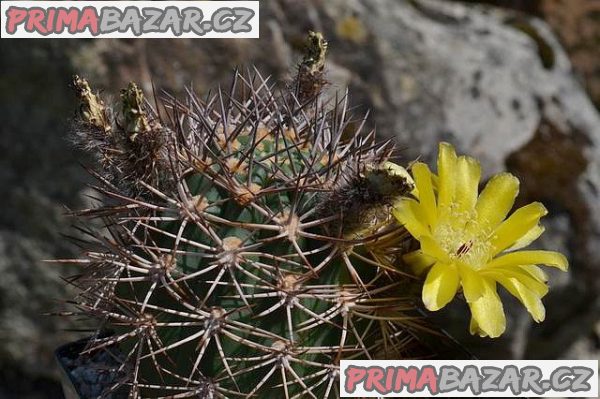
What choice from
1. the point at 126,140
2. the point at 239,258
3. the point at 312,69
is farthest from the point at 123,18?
the point at 239,258

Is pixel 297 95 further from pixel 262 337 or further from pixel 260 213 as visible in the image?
pixel 262 337

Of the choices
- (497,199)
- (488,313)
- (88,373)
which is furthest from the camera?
(88,373)

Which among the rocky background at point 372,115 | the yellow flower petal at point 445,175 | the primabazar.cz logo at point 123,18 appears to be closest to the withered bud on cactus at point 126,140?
the yellow flower petal at point 445,175

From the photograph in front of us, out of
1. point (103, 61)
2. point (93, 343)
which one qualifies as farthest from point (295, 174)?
→ point (103, 61)

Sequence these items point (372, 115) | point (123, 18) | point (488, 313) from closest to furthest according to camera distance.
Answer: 1. point (488, 313)
2. point (123, 18)
3. point (372, 115)

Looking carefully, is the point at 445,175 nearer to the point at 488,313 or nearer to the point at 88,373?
the point at 488,313

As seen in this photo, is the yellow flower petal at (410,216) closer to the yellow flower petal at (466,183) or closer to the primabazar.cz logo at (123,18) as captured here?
the yellow flower petal at (466,183)
